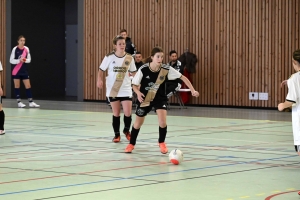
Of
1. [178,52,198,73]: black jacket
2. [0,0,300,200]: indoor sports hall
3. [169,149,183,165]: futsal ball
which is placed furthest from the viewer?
[178,52,198,73]: black jacket

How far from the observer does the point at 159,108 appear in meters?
9.15

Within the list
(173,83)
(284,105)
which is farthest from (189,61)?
(284,105)

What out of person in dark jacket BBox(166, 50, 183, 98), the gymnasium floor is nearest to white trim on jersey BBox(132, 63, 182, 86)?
the gymnasium floor

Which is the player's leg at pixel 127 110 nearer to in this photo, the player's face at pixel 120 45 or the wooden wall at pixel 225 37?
the player's face at pixel 120 45

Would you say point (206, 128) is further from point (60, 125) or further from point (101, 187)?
point (101, 187)

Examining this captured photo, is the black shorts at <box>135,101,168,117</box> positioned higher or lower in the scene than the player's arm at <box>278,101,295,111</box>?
lower

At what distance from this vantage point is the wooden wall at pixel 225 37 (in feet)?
58.9

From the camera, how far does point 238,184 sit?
21.6 feet

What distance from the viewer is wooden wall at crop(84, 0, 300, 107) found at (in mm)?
17938

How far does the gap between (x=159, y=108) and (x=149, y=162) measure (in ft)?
3.64

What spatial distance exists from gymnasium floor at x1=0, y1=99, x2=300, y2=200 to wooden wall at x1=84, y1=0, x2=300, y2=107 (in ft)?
12.1

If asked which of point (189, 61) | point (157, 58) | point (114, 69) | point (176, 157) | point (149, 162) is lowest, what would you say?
point (149, 162)

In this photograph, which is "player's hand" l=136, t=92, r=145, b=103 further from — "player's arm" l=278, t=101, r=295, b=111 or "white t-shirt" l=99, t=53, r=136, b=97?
"player's arm" l=278, t=101, r=295, b=111

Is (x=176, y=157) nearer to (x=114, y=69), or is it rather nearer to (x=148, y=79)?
(x=148, y=79)
